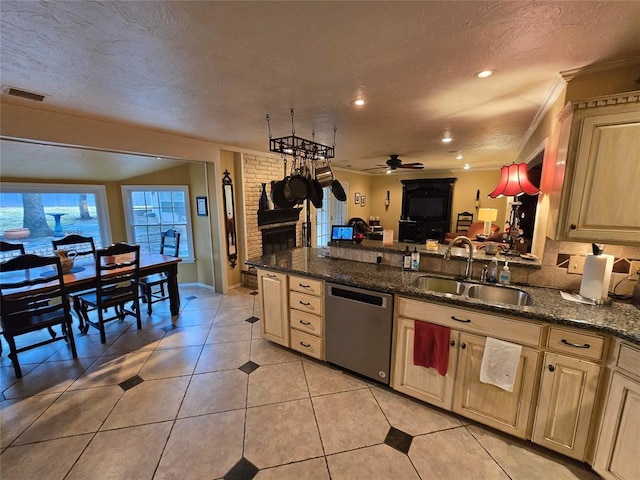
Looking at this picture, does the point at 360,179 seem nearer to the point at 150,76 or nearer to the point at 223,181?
the point at 223,181

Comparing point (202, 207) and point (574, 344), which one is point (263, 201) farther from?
point (574, 344)

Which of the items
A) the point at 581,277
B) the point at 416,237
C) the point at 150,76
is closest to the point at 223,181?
the point at 150,76

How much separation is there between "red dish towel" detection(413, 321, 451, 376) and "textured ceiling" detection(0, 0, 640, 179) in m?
1.73

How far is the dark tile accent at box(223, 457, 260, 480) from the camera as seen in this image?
150 cm

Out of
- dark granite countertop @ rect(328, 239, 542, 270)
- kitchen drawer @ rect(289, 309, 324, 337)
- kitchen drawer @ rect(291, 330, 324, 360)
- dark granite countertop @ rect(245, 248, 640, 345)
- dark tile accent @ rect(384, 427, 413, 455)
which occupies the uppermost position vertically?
dark granite countertop @ rect(328, 239, 542, 270)

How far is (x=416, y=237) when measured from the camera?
27.3ft

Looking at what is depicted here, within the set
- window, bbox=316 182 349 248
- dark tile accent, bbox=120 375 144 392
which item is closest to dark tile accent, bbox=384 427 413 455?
dark tile accent, bbox=120 375 144 392

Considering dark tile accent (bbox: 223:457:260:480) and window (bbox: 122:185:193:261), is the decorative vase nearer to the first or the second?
window (bbox: 122:185:193:261)

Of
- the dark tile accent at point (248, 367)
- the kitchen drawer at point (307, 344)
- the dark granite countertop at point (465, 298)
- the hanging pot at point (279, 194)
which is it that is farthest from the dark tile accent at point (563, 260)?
the dark tile accent at point (248, 367)

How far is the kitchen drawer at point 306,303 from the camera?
240 cm

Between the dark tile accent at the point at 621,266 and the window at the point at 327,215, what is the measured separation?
17.6 ft

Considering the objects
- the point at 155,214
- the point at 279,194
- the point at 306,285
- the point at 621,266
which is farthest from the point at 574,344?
the point at 155,214

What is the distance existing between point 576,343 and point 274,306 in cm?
227

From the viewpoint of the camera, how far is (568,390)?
152cm
